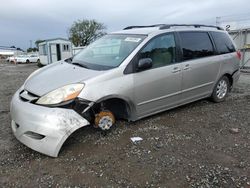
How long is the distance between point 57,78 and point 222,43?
391 cm

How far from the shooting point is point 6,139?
11.7 feet

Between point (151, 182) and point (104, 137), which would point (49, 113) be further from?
point (151, 182)

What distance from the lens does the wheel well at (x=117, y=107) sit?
3.51 metres

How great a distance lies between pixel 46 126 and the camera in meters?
2.85

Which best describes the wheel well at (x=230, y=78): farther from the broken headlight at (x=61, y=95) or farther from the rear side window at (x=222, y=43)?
the broken headlight at (x=61, y=95)

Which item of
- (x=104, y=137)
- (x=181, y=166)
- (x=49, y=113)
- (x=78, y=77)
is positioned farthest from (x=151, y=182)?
(x=78, y=77)

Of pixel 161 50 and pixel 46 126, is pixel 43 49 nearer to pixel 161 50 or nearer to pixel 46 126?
pixel 161 50

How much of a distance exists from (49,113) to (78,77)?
0.71m

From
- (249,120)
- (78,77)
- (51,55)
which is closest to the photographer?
(78,77)

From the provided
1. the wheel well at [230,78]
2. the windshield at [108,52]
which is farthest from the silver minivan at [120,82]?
the wheel well at [230,78]

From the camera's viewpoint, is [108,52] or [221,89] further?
[221,89]

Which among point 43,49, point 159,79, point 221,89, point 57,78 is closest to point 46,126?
point 57,78

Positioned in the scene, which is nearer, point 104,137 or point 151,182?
point 151,182

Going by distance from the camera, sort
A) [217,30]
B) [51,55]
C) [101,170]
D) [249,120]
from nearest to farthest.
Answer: [101,170] < [249,120] < [217,30] < [51,55]
